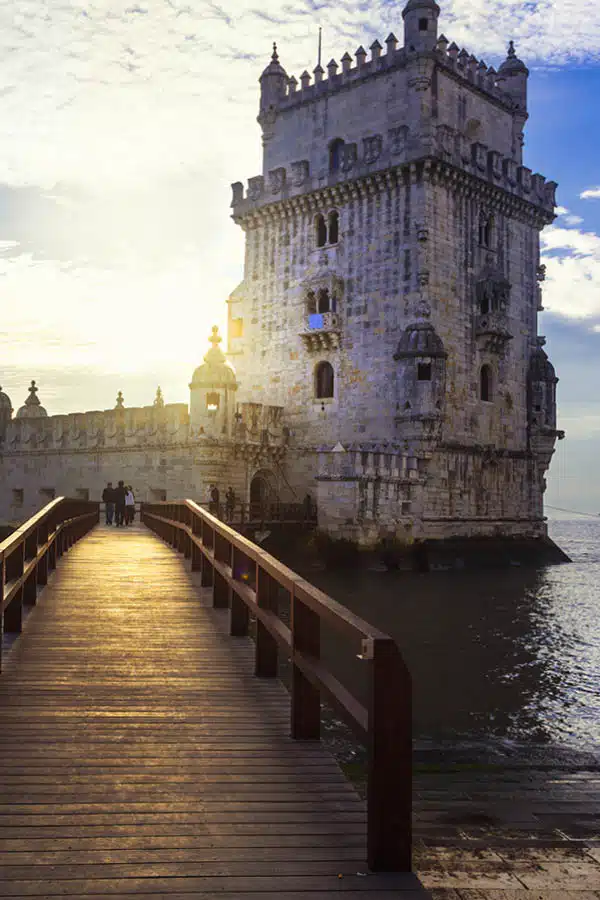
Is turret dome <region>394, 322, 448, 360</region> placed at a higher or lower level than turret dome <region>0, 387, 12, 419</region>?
higher

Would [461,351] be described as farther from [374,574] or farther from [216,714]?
[216,714]

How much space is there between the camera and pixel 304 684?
221 inches

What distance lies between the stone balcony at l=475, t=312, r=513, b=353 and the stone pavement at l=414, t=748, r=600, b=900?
94.5 ft

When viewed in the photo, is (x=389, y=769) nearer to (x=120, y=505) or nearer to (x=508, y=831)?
(x=508, y=831)

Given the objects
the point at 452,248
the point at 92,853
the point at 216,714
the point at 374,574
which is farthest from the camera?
the point at 452,248

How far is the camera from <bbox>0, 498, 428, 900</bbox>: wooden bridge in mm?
3695

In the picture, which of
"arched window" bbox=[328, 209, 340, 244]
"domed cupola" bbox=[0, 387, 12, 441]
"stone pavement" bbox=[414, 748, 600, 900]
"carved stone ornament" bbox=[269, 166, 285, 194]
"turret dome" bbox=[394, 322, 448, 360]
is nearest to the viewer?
"stone pavement" bbox=[414, 748, 600, 900]

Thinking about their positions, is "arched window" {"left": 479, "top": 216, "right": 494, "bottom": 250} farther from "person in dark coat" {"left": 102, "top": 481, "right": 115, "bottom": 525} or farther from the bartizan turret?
"person in dark coat" {"left": 102, "top": 481, "right": 115, "bottom": 525}

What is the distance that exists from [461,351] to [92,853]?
32.6 metres

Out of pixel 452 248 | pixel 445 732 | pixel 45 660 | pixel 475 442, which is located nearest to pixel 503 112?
pixel 452 248

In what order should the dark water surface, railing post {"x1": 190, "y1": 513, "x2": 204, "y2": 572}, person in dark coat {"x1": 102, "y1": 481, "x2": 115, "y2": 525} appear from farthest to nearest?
person in dark coat {"x1": 102, "y1": 481, "x2": 115, "y2": 525}, railing post {"x1": 190, "y1": 513, "x2": 204, "y2": 572}, the dark water surface

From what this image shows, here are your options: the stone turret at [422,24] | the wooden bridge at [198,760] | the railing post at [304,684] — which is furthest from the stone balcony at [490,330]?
the railing post at [304,684]

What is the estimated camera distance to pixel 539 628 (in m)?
21.8

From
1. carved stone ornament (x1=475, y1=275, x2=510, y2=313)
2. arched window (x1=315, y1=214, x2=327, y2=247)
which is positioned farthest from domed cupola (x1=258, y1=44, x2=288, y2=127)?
carved stone ornament (x1=475, y1=275, x2=510, y2=313)
